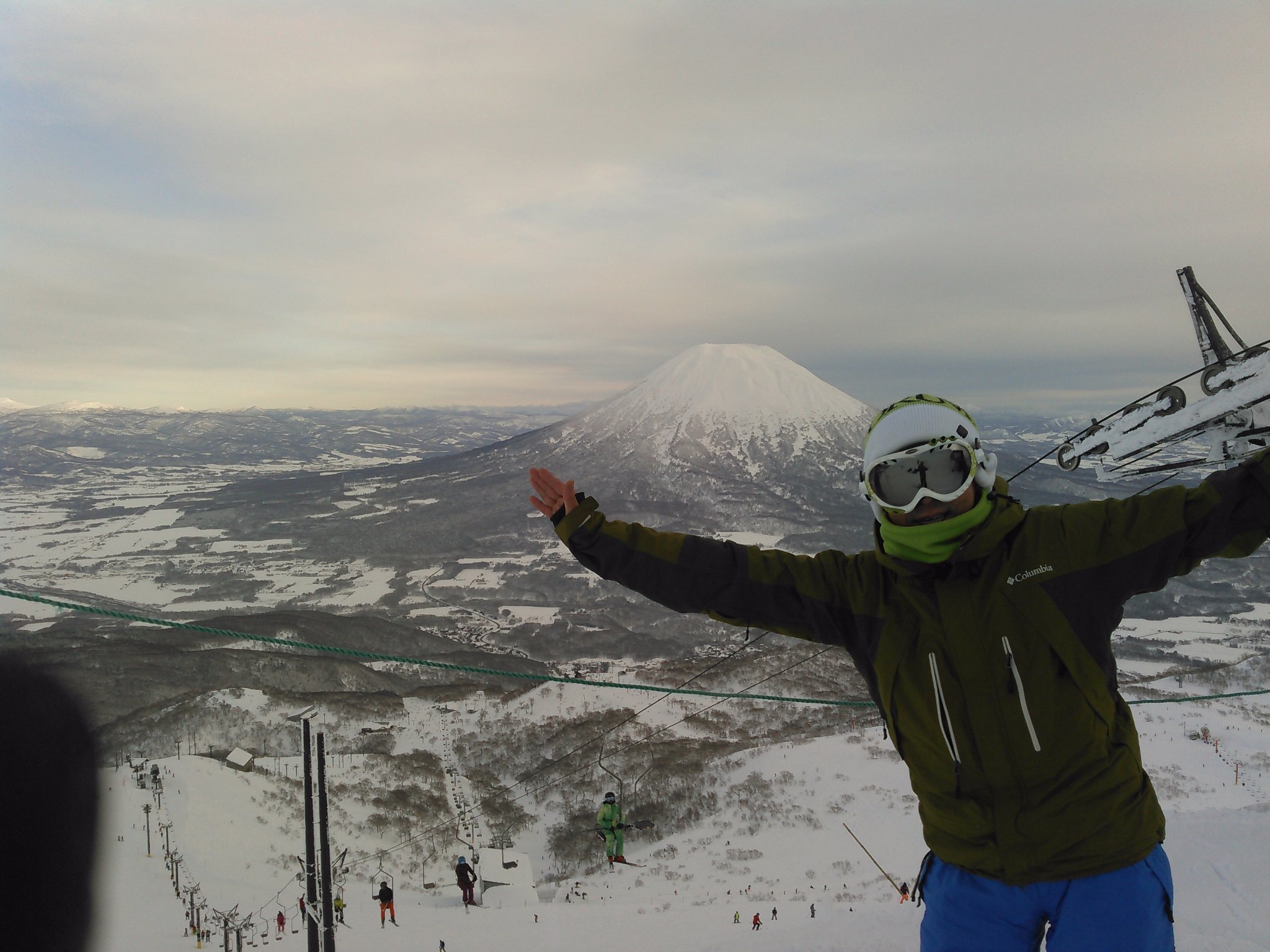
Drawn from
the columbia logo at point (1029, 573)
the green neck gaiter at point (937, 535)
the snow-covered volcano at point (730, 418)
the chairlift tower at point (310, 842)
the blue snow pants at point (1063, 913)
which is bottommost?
the chairlift tower at point (310, 842)

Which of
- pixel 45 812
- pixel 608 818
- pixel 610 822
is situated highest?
pixel 45 812

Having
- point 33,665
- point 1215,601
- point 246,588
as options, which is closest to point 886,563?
point 33,665

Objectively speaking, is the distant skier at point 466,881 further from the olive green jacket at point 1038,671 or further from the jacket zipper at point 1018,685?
the jacket zipper at point 1018,685

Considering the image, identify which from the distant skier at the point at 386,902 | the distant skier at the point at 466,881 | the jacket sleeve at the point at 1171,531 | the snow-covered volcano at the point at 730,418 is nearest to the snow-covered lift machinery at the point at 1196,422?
the jacket sleeve at the point at 1171,531

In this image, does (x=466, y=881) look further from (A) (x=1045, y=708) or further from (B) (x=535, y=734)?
(B) (x=535, y=734)

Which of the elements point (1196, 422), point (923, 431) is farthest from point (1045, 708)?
point (1196, 422)

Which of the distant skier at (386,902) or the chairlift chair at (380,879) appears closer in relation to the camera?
the distant skier at (386,902)

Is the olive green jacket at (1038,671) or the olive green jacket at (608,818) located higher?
the olive green jacket at (1038,671)
